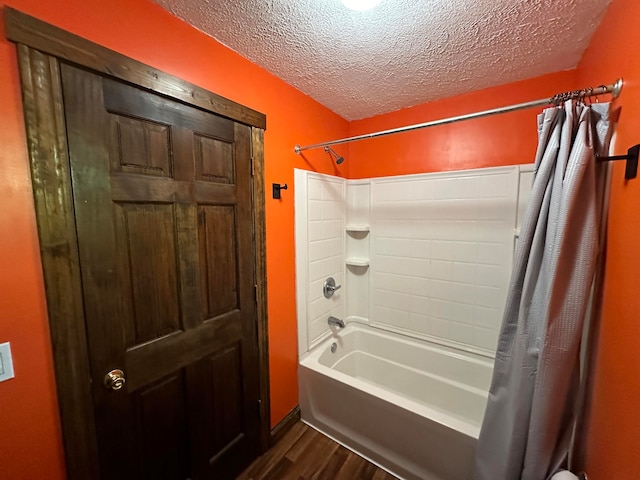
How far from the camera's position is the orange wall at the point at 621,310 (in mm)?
748

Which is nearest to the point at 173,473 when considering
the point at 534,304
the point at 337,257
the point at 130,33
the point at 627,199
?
the point at 337,257

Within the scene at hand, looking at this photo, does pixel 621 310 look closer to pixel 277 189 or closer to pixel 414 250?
pixel 414 250

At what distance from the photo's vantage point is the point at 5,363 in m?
0.79

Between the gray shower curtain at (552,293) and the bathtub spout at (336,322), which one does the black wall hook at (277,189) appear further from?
Answer: the gray shower curtain at (552,293)

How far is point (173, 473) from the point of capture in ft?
4.01

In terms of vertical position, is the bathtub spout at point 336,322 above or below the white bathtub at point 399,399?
above

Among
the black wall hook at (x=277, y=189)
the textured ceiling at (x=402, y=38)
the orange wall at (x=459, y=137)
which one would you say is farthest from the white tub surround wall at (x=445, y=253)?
the black wall hook at (x=277, y=189)

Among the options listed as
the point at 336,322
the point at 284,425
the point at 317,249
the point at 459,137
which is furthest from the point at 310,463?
the point at 459,137

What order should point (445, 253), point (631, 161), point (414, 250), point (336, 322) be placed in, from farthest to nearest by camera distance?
point (336, 322) → point (414, 250) → point (445, 253) → point (631, 161)

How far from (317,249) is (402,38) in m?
1.37

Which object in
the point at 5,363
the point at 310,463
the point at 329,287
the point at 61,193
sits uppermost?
the point at 61,193

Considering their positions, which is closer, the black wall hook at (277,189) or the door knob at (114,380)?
the door knob at (114,380)

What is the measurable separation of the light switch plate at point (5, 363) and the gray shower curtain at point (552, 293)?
1.79 m

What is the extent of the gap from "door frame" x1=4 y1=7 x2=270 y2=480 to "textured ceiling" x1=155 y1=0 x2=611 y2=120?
42cm
